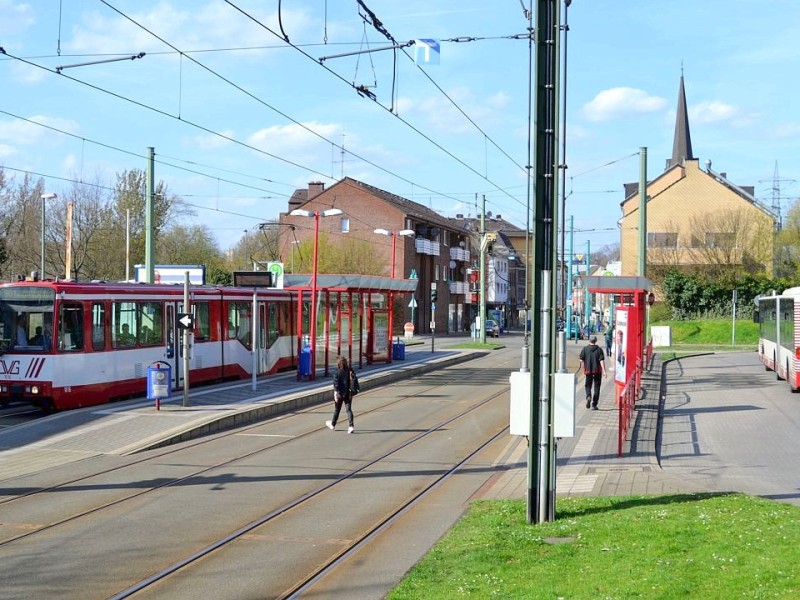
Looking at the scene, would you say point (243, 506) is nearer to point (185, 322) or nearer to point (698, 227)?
point (185, 322)

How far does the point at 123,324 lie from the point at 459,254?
72.5m

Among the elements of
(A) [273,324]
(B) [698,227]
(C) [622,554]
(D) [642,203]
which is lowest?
(C) [622,554]

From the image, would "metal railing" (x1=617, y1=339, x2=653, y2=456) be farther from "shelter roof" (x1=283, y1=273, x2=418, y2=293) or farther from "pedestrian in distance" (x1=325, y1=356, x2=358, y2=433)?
"shelter roof" (x1=283, y1=273, x2=418, y2=293)

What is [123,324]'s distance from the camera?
23.1 m

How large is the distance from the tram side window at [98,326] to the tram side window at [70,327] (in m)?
0.41

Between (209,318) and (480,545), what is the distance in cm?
1956

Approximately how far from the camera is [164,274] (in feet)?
110

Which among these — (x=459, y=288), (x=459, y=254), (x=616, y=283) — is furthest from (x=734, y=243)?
(x=616, y=283)

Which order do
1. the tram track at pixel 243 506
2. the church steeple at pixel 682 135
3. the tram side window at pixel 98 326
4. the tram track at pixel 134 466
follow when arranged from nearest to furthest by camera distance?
the tram track at pixel 243 506 → the tram track at pixel 134 466 → the tram side window at pixel 98 326 → the church steeple at pixel 682 135

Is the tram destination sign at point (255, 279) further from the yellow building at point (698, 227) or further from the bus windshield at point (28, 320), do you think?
the yellow building at point (698, 227)

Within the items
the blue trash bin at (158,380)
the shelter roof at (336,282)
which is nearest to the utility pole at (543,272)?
the blue trash bin at (158,380)

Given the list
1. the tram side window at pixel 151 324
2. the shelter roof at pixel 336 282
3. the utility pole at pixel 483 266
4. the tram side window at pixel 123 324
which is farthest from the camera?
the utility pole at pixel 483 266

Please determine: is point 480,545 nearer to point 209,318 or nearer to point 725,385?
point 209,318

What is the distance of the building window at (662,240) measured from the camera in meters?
73.1
